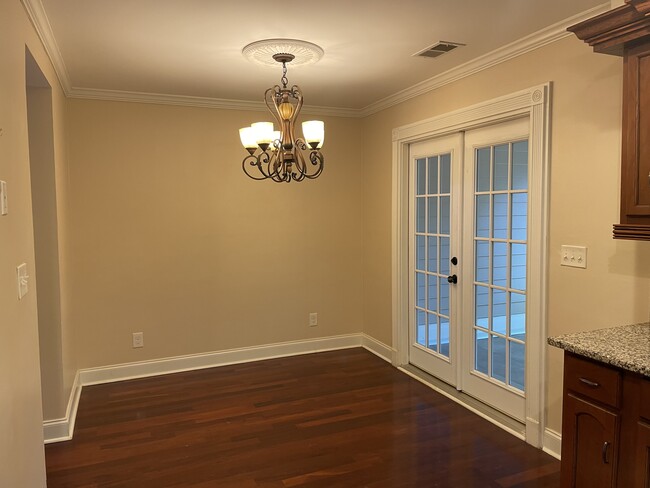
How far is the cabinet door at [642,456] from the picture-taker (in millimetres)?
1844

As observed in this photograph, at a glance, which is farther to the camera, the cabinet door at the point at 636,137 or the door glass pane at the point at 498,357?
the door glass pane at the point at 498,357

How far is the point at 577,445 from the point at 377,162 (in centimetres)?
320

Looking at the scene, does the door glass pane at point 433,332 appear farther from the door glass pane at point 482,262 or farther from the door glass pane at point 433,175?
the door glass pane at point 433,175

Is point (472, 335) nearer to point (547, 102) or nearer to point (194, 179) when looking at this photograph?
point (547, 102)

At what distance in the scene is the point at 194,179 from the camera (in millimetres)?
4465

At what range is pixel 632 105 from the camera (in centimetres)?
213

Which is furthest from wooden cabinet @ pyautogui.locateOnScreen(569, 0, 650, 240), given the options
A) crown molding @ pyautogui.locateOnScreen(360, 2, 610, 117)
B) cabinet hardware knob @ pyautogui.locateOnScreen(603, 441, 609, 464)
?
cabinet hardware knob @ pyautogui.locateOnScreen(603, 441, 609, 464)

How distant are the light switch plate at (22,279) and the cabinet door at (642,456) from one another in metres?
2.47

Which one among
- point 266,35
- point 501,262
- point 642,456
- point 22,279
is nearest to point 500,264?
point 501,262

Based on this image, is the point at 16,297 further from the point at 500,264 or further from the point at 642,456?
the point at 500,264

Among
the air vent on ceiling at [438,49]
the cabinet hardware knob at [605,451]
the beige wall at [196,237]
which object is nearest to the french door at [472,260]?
the air vent on ceiling at [438,49]

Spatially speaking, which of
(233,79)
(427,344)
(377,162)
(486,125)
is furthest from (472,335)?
(233,79)

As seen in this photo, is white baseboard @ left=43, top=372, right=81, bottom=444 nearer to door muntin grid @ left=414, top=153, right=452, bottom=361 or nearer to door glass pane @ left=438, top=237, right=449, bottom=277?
door muntin grid @ left=414, top=153, right=452, bottom=361

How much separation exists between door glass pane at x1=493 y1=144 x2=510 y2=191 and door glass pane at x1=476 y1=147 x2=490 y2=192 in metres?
0.07
